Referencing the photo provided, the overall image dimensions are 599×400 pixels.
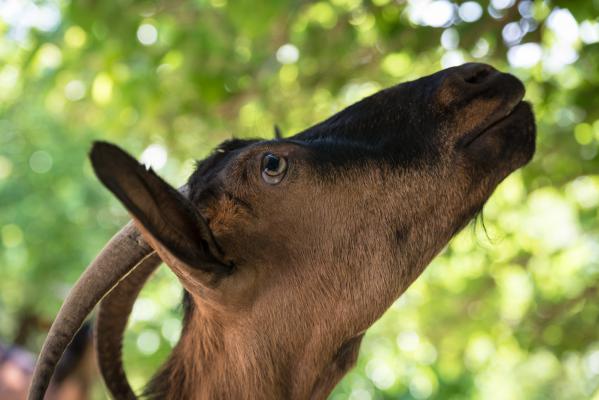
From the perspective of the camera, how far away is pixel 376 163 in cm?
267

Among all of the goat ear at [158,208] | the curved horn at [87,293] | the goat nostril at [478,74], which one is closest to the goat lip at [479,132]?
the goat nostril at [478,74]

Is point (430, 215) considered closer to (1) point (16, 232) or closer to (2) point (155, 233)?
(2) point (155, 233)

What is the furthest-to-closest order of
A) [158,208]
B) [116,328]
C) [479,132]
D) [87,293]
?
[116,328]
[479,132]
[87,293]
[158,208]

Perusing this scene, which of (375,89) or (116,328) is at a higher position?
(116,328)

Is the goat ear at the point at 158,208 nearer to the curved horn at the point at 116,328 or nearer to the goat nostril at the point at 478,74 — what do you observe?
the curved horn at the point at 116,328

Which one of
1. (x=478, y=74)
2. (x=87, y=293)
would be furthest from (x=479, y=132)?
(x=87, y=293)

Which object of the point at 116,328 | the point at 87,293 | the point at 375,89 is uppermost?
the point at 87,293

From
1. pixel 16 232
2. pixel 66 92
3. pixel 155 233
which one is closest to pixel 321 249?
pixel 155 233

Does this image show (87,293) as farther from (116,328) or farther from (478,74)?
(478,74)

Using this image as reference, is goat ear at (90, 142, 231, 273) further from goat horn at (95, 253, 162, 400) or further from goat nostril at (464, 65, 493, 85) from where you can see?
goat nostril at (464, 65, 493, 85)

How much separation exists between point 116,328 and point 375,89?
3.78 m

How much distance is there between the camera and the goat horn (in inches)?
125

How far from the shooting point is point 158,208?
7.48 feet

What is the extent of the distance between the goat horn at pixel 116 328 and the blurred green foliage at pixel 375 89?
0.21 meters
